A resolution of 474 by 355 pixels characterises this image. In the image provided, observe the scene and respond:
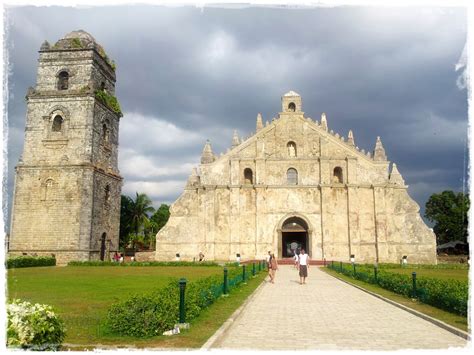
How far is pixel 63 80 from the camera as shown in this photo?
38.6 metres

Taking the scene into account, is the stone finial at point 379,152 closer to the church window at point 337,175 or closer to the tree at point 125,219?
the church window at point 337,175

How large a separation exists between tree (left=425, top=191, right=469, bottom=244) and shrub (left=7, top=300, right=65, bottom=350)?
65.3 metres

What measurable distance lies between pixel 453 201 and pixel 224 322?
6667 centimetres

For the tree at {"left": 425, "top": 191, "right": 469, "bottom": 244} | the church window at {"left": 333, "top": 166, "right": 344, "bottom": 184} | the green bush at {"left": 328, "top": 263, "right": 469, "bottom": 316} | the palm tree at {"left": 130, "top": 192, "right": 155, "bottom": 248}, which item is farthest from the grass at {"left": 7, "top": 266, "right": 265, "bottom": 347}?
the tree at {"left": 425, "top": 191, "right": 469, "bottom": 244}

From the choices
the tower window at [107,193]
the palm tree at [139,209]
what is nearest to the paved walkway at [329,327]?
→ the tower window at [107,193]

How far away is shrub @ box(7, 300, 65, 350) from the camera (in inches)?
218

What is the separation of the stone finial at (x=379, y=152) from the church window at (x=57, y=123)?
92.0 ft

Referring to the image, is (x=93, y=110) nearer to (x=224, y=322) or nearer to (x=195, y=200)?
(x=195, y=200)

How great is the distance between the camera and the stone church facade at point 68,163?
34500mm

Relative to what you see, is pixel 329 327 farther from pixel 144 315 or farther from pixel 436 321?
pixel 144 315

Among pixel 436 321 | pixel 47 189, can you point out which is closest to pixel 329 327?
pixel 436 321

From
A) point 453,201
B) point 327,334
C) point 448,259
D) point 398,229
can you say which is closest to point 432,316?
point 327,334

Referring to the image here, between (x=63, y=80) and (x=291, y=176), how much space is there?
22.3 metres

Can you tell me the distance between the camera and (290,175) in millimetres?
38938
